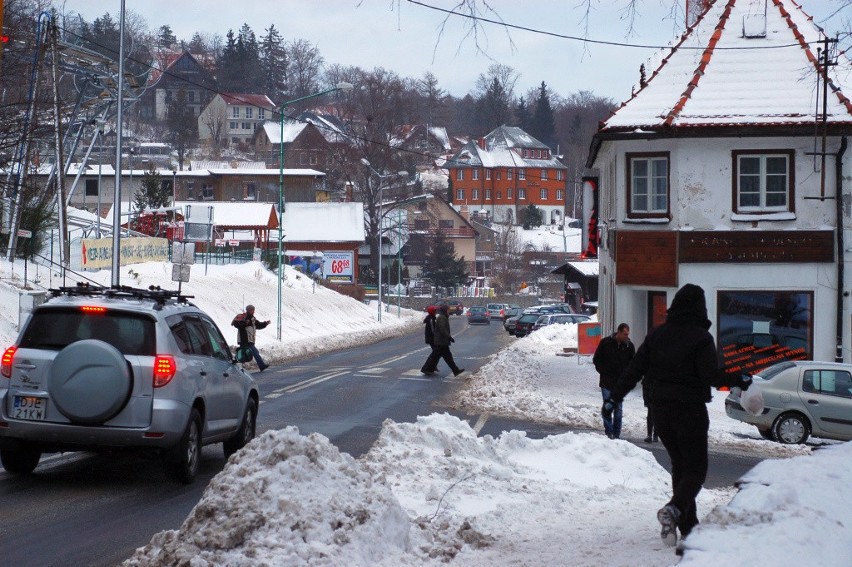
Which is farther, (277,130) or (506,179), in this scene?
(506,179)

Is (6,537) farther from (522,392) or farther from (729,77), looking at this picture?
(729,77)

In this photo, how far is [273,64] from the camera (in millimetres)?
160125

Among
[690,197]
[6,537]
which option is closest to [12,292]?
[690,197]

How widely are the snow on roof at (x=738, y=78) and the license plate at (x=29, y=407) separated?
18.2 m

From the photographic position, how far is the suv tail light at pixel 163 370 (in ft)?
36.3

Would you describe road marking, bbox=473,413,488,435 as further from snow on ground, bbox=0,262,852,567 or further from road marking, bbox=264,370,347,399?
snow on ground, bbox=0,262,852,567

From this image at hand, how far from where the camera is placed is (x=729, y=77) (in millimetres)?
28250

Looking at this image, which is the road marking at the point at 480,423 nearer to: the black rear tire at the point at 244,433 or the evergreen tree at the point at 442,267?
the black rear tire at the point at 244,433

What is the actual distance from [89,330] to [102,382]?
0.68 m

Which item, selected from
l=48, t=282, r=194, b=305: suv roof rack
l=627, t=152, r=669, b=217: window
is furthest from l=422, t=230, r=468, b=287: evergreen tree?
l=48, t=282, r=194, b=305: suv roof rack

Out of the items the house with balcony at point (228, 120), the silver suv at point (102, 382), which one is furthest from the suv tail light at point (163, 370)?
the house with balcony at point (228, 120)

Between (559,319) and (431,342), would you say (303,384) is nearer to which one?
(431,342)

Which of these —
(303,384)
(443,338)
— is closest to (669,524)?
(303,384)

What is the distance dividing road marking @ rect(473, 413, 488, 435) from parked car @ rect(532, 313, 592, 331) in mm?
32511
